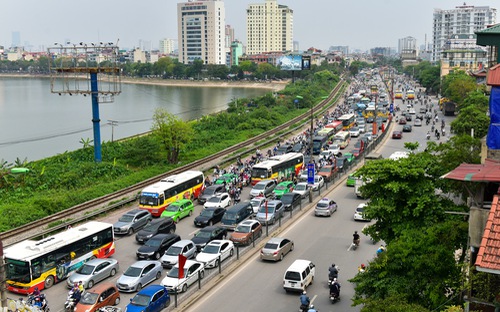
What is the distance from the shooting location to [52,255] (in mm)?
19953

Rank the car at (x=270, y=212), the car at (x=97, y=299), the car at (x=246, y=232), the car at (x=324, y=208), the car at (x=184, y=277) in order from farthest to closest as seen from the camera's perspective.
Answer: the car at (x=324, y=208)
the car at (x=270, y=212)
the car at (x=246, y=232)
the car at (x=184, y=277)
the car at (x=97, y=299)

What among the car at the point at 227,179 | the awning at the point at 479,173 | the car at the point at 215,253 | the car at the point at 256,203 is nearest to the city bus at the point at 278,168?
the car at the point at 227,179

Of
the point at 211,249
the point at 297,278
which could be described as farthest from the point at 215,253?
the point at 297,278

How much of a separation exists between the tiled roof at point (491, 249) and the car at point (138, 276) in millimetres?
13155

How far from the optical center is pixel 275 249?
21703 mm

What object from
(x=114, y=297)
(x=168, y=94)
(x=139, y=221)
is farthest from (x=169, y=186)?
(x=168, y=94)

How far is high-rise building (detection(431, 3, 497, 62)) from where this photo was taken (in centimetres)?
18600

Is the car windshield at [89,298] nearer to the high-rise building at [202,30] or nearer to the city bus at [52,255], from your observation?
the city bus at [52,255]

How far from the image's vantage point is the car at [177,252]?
21078 mm

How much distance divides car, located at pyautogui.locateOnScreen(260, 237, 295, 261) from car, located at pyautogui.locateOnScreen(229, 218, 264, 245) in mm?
1372

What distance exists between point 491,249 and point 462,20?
20212 cm

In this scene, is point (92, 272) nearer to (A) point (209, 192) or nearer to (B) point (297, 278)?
(B) point (297, 278)

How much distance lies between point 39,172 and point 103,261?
1847 centimetres

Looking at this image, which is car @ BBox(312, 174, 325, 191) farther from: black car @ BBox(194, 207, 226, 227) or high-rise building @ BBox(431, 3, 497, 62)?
high-rise building @ BBox(431, 3, 497, 62)
